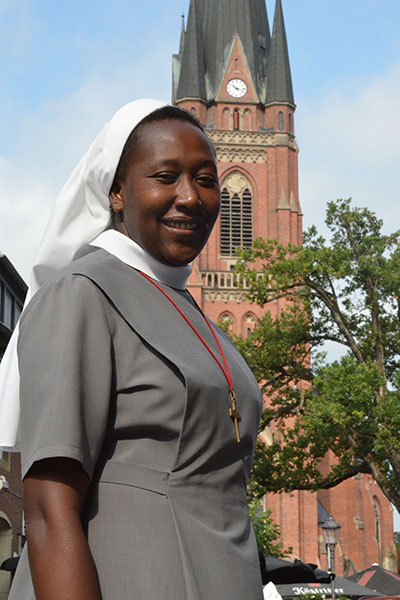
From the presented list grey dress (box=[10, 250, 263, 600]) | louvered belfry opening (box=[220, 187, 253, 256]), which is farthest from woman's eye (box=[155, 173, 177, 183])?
louvered belfry opening (box=[220, 187, 253, 256])

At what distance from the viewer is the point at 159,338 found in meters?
1.70

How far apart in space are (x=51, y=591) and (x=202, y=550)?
0.28m

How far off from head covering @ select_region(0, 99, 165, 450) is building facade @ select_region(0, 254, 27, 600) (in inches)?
616

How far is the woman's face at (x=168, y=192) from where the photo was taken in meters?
1.83

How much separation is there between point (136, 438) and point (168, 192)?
0.51 metres

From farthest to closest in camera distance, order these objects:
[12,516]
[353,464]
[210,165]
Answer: [353,464]
[12,516]
[210,165]

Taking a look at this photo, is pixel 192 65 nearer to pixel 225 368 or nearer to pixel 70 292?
pixel 225 368

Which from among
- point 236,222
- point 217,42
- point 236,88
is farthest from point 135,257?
point 217,42

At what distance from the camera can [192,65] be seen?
57.1 m

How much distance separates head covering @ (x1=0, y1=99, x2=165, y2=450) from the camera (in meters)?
1.90

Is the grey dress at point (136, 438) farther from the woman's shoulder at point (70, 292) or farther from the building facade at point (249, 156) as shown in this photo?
the building facade at point (249, 156)

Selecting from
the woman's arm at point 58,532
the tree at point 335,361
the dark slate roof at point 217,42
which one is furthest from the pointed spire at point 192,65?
the woman's arm at point 58,532

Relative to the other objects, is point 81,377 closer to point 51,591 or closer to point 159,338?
point 159,338

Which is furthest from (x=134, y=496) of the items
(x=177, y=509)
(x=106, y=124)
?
(x=106, y=124)
